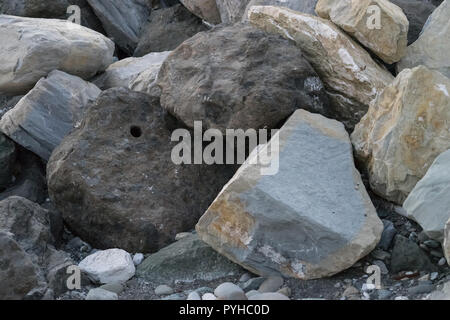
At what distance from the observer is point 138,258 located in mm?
4461

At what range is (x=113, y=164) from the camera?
4.81 meters

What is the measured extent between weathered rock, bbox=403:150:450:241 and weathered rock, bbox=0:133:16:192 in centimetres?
289

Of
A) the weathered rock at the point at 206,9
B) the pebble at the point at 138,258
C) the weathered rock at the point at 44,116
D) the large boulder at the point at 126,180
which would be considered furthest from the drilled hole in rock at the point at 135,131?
the weathered rock at the point at 206,9

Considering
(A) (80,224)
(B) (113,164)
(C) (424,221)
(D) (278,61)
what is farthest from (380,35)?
(A) (80,224)

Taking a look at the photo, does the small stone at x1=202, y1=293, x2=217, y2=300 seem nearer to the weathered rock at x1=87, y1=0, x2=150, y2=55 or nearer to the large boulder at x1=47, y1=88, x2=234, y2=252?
the large boulder at x1=47, y1=88, x2=234, y2=252

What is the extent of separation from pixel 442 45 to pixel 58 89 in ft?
9.03

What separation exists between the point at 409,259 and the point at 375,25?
1.71 meters

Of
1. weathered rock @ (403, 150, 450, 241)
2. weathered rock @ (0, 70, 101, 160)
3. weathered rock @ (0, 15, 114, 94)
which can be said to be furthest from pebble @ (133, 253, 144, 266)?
weathered rock @ (0, 15, 114, 94)

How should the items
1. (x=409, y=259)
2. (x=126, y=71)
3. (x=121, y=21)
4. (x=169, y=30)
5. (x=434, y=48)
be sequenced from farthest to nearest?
(x=121, y=21) → (x=169, y=30) → (x=126, y=71) → (x=434, y=48) → (x=409, y=259)

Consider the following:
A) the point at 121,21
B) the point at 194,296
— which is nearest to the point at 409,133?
the point at 194,296

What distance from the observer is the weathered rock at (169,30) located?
287 inches

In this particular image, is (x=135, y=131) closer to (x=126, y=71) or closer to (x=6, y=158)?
→ (x=6, y=158)

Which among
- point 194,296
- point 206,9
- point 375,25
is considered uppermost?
point 375,25

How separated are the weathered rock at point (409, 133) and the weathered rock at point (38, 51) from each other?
2.59 m
